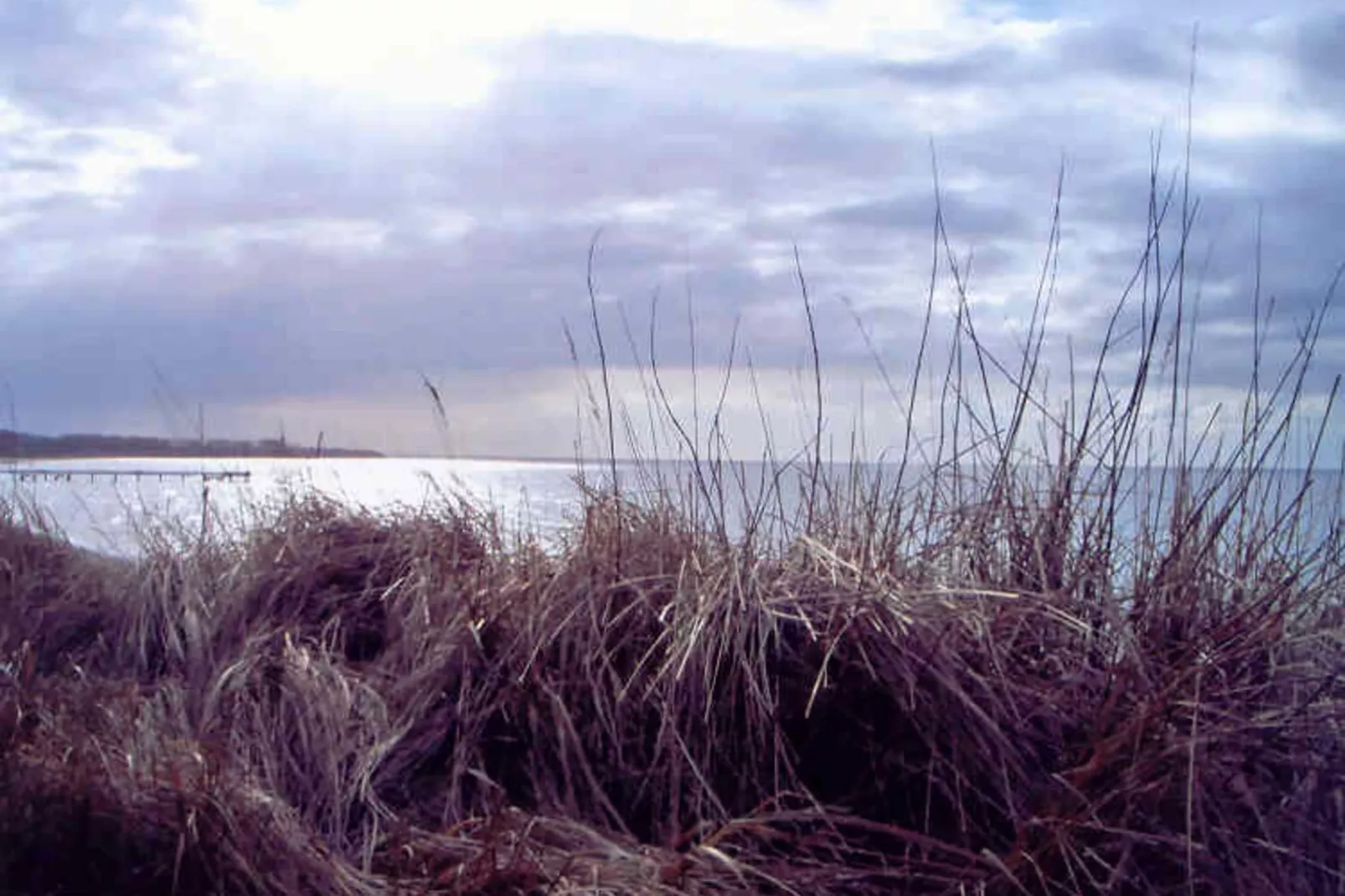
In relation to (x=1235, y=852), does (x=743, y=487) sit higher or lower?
higher

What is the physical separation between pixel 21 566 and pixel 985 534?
5695mm

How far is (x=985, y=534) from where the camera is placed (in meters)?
5.76

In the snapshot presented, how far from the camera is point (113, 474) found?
11758 millimetres

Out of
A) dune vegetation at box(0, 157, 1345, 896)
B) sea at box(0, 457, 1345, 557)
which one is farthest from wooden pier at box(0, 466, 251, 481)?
dune vegetation at box(0, 157, 1345, 896)

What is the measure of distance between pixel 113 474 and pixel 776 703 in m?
8.51

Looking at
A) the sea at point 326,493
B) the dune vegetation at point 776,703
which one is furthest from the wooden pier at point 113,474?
the dune vegetation at point 776,703

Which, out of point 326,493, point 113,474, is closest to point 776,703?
point 326,493

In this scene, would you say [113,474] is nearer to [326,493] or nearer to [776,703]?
[326,493]

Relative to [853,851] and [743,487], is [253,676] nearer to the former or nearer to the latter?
[743,487]

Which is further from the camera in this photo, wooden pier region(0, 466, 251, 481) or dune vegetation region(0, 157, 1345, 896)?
wooden pier region(0, 466, 251, 481)

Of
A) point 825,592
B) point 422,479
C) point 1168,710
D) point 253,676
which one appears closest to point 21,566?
point 422,479

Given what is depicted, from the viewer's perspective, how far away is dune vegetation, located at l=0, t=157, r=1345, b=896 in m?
4.12

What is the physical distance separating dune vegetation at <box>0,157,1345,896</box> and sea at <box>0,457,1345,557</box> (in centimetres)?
7

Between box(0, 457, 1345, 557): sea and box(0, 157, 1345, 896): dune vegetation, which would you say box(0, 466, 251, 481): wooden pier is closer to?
box(0, 457, 1345, 557): sea
